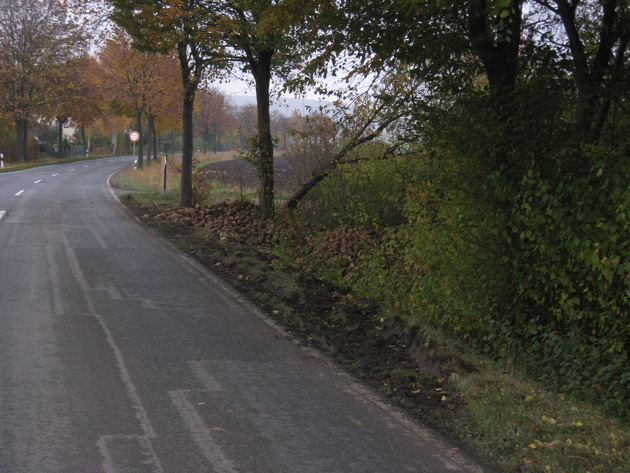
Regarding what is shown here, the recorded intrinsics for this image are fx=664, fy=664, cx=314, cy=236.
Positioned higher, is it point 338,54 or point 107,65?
point 107,65

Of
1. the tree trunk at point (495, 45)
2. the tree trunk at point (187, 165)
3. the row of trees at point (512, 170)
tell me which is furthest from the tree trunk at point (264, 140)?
the tree trunk at point (495, 45)

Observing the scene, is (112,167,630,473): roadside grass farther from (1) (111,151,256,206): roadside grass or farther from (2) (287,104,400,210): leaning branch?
(1) (111,151,256,206): roadside grass

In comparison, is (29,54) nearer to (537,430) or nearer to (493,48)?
(493,48)

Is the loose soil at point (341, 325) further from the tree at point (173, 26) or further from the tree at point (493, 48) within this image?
the tree at point (173, 26)

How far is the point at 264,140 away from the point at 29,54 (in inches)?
1496

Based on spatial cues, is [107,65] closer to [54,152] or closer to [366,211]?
[366,211]

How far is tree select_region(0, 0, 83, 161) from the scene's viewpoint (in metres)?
46.2

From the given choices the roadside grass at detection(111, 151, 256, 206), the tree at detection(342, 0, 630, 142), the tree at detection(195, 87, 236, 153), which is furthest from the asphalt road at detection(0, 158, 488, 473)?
the tree at detection(195, 87, 236, 153)

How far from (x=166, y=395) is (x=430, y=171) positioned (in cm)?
455

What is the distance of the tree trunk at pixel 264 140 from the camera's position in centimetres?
1659

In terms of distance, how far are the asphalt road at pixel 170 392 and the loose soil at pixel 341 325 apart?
10.5 inches

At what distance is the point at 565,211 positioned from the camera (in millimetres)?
6012

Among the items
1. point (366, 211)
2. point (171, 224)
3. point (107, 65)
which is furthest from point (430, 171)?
point (107, 65)

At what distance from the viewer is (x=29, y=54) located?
47.7 metres
